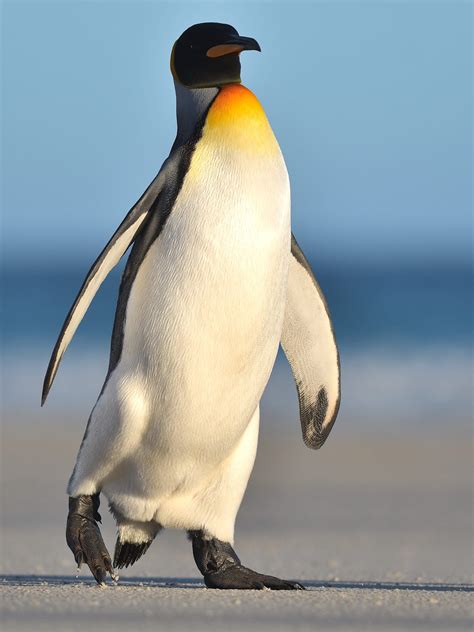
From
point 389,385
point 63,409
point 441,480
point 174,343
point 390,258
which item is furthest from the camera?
point 390,258

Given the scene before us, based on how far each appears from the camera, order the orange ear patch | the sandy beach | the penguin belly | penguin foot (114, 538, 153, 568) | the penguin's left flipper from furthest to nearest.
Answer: the penguin's left flipper < penguin foot (114, 538, 153, 568) < the orange ear patch < the penguin belly < the sandy beach

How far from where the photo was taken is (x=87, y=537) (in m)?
5.12

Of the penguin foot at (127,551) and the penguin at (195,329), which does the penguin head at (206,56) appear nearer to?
the penguin at (195,329)

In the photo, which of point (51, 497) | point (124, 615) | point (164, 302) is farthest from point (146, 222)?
point (51, 497)

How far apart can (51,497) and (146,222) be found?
4.12m

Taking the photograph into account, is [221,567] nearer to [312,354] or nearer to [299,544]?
[312,354]

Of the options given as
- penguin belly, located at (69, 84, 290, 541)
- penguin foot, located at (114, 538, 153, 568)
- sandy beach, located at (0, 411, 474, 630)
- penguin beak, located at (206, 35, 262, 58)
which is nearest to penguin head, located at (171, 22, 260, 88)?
penguin beak, located at (206, 35, 262, 58)

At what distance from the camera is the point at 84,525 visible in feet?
16.9

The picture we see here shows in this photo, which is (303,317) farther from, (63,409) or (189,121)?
(63,409)

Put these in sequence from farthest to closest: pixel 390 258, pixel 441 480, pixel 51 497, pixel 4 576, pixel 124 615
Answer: pixel 390 258 < pixel 441 480 < pixel 51 497 < pixel 4 576 < pixel 124 615

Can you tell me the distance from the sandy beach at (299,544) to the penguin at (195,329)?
28 centimetres

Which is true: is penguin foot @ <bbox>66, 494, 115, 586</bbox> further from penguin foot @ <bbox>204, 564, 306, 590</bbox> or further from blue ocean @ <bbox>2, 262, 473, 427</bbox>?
blue ocean @ <bbox>2, 262, 473, 427</bbox>

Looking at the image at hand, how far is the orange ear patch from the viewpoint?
5.15m

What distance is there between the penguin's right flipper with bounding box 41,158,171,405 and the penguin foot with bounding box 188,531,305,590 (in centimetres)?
80
